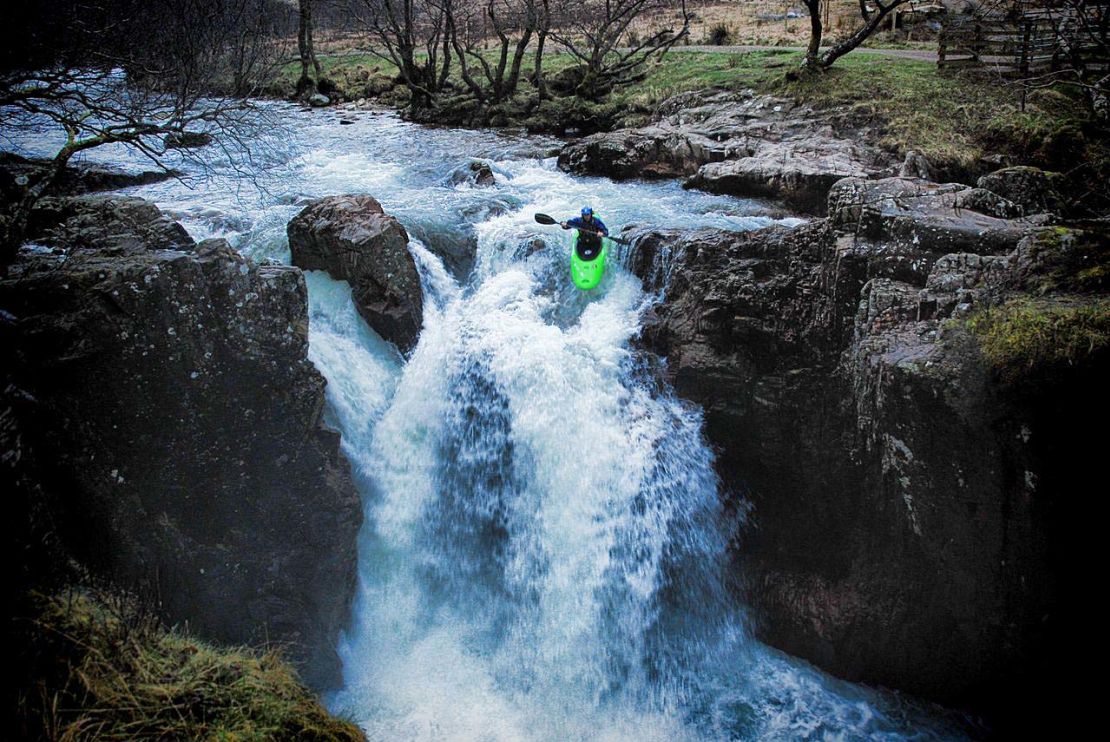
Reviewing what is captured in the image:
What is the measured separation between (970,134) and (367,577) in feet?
48.6

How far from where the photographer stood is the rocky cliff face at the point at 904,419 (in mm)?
5980

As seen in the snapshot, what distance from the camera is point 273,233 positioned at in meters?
11.0

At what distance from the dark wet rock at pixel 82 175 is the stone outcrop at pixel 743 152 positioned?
378 inches

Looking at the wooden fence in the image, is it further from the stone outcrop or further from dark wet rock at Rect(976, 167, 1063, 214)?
dark wet rock at Rect(976, 167, 1063, 214)

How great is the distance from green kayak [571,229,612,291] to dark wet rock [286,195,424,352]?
2.57 m

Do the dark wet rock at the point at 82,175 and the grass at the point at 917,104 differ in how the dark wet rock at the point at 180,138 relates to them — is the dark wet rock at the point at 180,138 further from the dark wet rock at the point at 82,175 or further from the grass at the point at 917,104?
the grass at the point at 917,104

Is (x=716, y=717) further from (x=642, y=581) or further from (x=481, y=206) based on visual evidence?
(x=481, y=206)

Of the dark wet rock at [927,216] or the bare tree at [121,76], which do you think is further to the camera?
the dark wet rock at [927,216]

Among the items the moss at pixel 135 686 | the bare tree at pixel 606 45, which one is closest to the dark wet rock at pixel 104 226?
the moss at pixel 135 686

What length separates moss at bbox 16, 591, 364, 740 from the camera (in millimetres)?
3441

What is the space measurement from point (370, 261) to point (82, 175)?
589 centimetres

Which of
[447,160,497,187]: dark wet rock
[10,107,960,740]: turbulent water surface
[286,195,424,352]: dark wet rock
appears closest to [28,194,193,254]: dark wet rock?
[286,195,424,352]: dark wet rock

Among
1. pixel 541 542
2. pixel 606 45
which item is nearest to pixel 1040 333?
pixel 541 542

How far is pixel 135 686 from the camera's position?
3701mm
